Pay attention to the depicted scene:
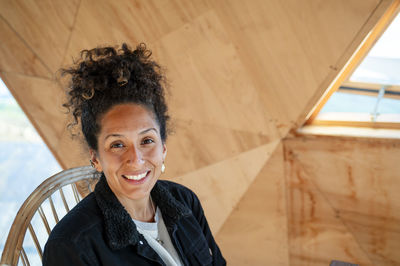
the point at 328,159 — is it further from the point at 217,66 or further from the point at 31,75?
the point at 31,75

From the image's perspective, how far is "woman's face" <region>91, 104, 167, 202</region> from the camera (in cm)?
168

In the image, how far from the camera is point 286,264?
10.1ft

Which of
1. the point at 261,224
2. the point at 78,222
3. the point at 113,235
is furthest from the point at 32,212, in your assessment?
the point at 261,224

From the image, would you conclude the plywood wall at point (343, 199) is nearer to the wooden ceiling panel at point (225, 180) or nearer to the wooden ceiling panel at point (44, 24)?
the wooden ceiling panel at point (225, 180)

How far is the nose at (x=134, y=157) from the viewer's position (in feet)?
5.45

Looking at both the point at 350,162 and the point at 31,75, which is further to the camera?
the point at 31,75

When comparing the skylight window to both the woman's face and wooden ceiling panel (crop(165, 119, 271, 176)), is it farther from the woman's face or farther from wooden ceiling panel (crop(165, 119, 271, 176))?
the woman's face

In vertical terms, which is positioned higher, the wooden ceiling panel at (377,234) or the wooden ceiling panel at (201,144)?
the wooden ceiling panel at (201,144)

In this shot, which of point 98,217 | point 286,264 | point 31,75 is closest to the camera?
point 98,217

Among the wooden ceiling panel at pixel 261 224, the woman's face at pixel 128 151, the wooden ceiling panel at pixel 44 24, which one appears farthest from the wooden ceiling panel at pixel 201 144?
the woman's face at pixel 128 151

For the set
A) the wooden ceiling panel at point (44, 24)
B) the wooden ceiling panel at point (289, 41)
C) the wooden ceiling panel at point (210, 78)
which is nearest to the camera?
the wooden ceiling panel at point (289, 41)

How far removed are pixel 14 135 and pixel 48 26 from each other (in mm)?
1999

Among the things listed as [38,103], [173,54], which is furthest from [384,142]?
[38,103]

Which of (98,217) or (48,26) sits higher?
(48,26)
